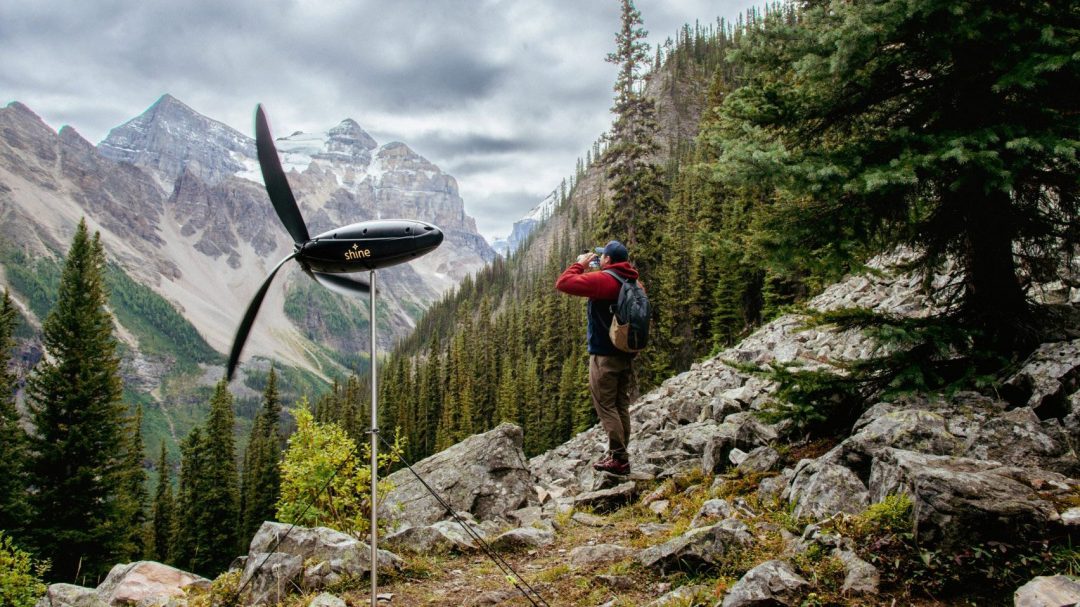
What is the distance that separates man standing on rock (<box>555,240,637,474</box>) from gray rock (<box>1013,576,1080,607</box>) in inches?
200

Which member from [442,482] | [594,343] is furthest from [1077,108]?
[442,482]

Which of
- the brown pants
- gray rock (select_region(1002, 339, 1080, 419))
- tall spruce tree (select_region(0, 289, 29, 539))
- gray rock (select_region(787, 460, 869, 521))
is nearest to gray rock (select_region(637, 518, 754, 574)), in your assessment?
→ gray rock (select_region(787, 460, 869, 521))

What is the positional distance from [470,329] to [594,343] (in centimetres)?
8779

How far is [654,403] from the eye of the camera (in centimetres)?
1886

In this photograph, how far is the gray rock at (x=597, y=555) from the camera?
192 inches

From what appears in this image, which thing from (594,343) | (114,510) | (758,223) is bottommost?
(114,510)

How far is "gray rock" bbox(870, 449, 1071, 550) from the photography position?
10.5 ft

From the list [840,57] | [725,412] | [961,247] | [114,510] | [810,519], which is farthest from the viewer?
[114,510]

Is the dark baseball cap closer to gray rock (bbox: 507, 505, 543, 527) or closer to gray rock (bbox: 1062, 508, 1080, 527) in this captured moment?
gray rock (bbox: 507, 505, 543, 527)

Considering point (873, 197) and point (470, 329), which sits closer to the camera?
point (873, 197)

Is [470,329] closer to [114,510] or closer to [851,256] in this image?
[114,510]

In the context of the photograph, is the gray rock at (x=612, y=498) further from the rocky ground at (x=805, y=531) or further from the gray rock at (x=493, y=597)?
the gray rock at (x=493, y=597)

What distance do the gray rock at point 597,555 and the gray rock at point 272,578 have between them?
2.42 metres

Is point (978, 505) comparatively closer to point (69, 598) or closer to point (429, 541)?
point (429, 541)
